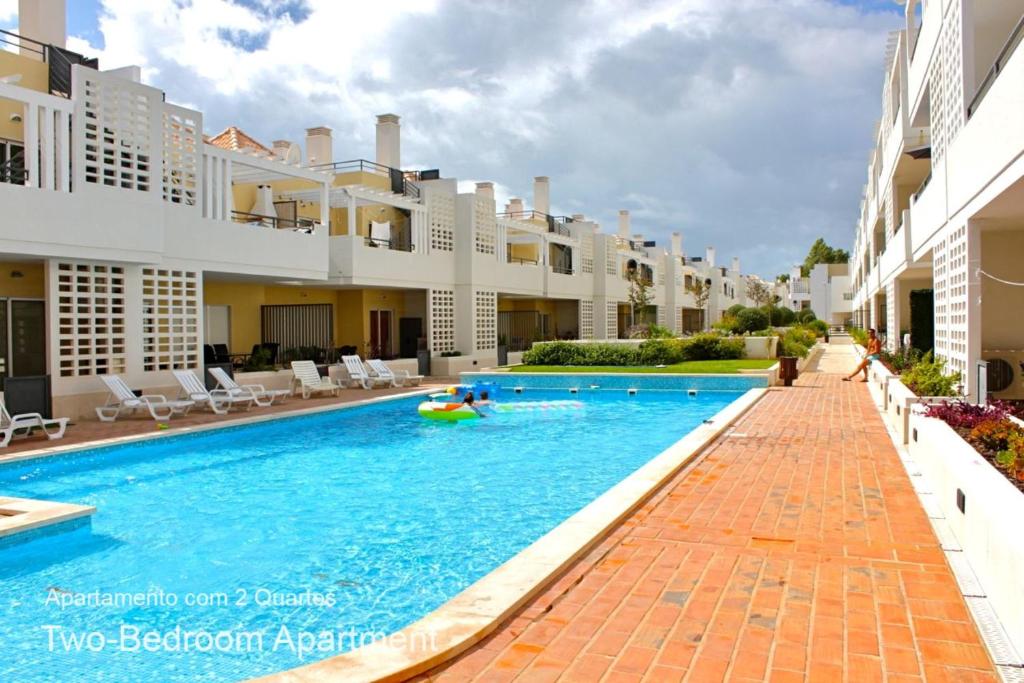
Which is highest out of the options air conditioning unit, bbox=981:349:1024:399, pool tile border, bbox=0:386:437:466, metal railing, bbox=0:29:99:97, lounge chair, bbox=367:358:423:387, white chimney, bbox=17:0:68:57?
white chimney, bbox=17:0:68:57

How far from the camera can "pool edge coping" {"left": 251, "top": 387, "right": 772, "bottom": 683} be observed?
3389 millimetres

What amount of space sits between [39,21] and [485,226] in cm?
1457

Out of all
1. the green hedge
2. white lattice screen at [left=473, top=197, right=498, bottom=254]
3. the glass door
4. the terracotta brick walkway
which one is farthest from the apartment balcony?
the glass door

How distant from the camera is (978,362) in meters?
9.05

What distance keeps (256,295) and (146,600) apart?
17668 mm

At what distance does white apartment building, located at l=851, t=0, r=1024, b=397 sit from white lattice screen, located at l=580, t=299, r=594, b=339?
1989 centimetres

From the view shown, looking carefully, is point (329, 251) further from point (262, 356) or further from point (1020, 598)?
point (1020, 598)

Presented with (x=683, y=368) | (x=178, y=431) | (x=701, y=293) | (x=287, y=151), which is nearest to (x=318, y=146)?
(x=287, y=151)

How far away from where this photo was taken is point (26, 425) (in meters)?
11.2

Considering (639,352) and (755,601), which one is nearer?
(755,601)

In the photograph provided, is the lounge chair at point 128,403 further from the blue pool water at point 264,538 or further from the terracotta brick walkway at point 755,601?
the terracotta brick walkway at point 755,601

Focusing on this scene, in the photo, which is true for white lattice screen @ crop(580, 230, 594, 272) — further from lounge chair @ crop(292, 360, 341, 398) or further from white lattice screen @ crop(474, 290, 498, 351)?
lounge chair @ crop(292, 360, 341, 398)

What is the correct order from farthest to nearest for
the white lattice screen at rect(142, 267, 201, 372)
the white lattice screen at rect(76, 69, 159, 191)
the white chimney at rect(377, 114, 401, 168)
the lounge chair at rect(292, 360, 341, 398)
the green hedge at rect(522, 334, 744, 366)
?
the white chimney at rect(377, 114, 401, 168) → the green hedge at rect(522, 334, 744, 366) → the lounge chair at rect(292, 360, 341, 398) → the white lattice screen at rect(142, 267, 201, 372) → the white lattice screen at rect(76, 69, 159, 191)

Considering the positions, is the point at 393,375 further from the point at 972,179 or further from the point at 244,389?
the point at 972,179
